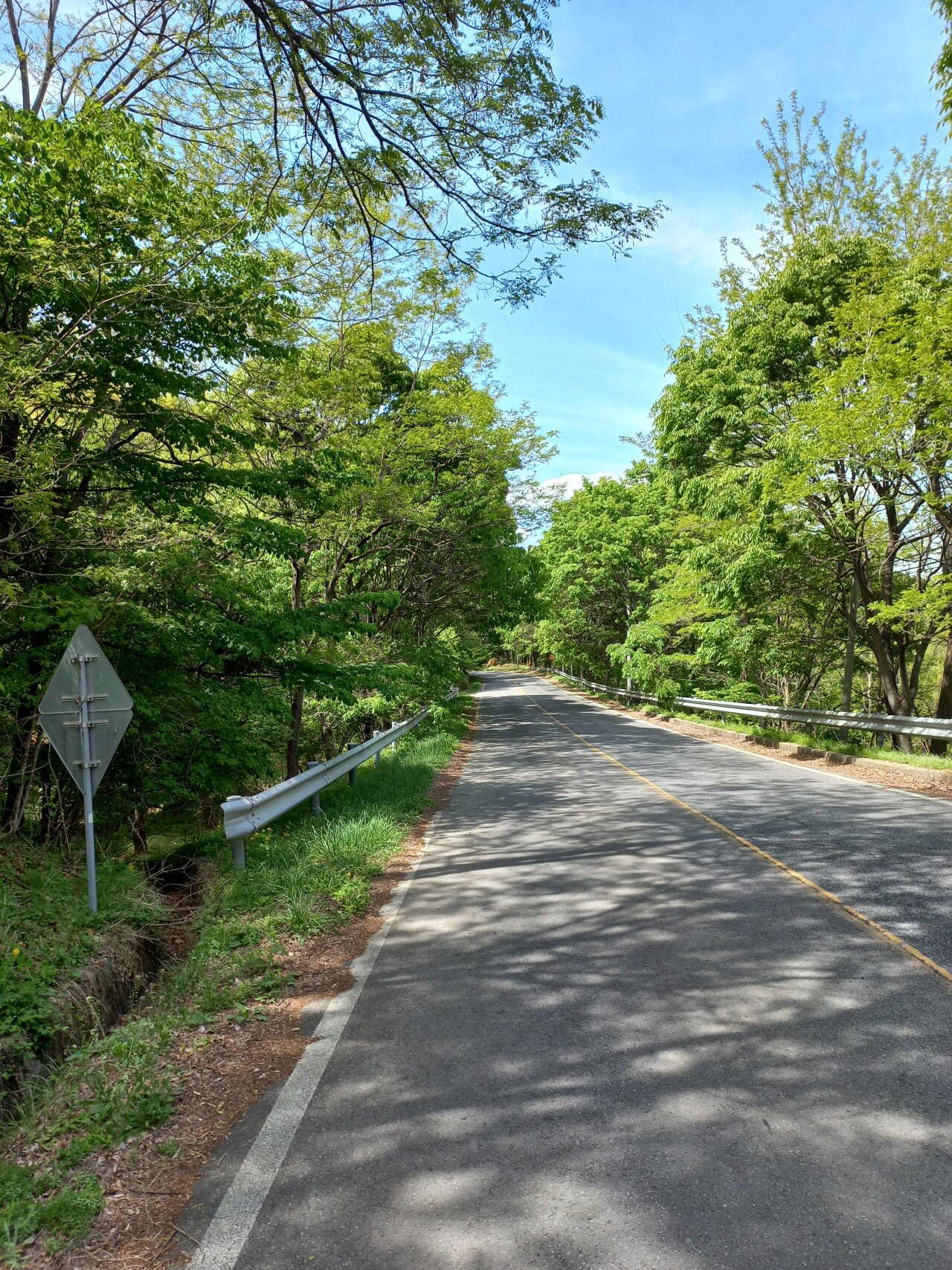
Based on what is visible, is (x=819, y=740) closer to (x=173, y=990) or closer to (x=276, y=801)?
(x=276, y=801)

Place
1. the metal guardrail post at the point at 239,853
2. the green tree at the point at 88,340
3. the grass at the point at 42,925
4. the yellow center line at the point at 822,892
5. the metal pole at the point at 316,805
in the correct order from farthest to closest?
1. the metal pole at the point at 316,805
2. the metal guardrail post at the point at 239,853
3. the green tree at the point at 88,340
4. the yellow center line at the point at 822,892
5. the grass at the point at 42,925

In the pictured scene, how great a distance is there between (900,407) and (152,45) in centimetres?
1247

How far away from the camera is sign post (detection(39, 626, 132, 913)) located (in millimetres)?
5312

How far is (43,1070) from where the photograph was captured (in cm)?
379

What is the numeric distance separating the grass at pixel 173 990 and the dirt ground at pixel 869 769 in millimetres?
7665

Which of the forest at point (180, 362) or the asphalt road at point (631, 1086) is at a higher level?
the forest at point (180, 362)

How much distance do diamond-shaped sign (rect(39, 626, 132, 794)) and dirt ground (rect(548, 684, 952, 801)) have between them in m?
10.2

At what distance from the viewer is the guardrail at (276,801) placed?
20.7 feet

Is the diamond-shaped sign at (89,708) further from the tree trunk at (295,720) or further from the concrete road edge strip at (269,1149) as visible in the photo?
the tree trunk at (295,720)

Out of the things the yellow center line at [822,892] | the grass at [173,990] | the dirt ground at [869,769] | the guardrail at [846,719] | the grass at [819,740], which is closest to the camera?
the grass at [173,990]

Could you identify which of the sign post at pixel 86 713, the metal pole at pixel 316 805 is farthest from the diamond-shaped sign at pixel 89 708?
the metal pole at pixel 316 805

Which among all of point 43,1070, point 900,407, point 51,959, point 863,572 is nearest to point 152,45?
point 51,959

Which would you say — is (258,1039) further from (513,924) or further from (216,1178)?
(513,924)

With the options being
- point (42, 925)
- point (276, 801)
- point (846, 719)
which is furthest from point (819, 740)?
point (42, 925)
